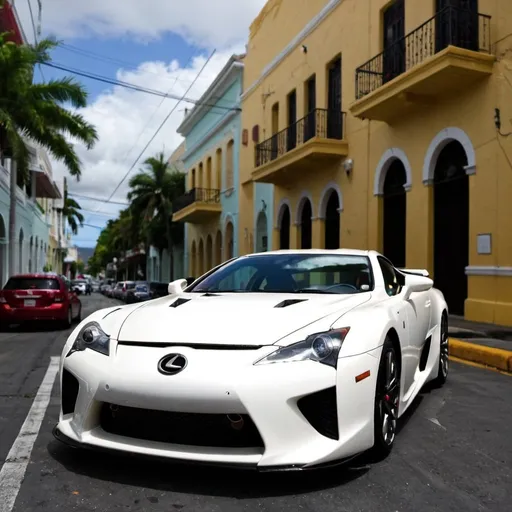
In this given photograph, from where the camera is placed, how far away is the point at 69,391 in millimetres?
3494

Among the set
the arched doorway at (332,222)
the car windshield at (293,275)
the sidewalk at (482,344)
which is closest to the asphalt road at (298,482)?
the car windshield at (293,275)

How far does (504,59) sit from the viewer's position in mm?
11062

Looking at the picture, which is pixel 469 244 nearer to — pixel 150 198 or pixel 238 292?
pixel 238 292

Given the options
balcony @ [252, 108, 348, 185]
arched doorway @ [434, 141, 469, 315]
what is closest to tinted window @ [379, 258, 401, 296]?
arched doorway @ [434, 141, 469, 315]

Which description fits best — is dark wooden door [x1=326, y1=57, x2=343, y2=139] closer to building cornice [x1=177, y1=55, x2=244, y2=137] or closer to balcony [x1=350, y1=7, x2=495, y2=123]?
balcony [x1=350, y1=7, x2=495, y2=123]

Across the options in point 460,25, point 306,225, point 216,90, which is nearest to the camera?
point 460,25

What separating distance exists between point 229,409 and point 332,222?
15.6 m

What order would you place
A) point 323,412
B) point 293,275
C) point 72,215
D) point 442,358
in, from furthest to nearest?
point 72,215
point 442,358
point 293,275
point 323,412

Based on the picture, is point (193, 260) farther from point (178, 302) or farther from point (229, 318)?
point (229, 318)

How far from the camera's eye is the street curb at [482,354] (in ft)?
23.6

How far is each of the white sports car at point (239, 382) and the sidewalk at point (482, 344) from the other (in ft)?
12.9

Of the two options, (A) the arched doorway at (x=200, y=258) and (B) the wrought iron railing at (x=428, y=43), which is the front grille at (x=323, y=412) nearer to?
(B) the wrought iron railing at (x=428, y=43)

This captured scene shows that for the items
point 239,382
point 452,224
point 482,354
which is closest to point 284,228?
point 452,224

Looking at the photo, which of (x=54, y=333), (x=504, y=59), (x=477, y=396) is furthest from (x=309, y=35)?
(x=477, y=396)
